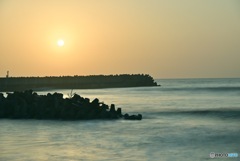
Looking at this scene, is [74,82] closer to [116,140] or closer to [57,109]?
[57,109]

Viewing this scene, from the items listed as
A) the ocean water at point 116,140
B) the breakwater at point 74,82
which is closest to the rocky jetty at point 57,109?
the ocean water at point 116,140

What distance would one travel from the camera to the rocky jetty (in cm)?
2506

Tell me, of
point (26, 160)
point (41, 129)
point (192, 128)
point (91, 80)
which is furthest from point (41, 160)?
point (91, 80)

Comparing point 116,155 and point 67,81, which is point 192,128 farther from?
point 67,81

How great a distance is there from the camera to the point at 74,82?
306 feet

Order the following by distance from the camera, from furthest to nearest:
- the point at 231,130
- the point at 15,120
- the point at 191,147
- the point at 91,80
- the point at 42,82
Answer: the point at 91,80, the point at 42,82, the point at 15,120, the point at 231,130, the point at 191,147

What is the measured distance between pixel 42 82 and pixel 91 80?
582 inches

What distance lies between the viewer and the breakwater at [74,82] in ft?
247

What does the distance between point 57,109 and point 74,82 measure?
67.9 metres

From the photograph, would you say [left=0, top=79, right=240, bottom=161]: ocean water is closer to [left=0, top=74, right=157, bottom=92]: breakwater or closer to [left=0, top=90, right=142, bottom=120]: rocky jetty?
[left=0, top=90, right=142, bottom=120]: rocky jetty

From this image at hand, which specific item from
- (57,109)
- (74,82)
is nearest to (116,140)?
(57,109)

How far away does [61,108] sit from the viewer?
25531mm

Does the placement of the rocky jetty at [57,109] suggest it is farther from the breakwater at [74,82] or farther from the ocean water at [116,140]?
the breakwater at [74,82]

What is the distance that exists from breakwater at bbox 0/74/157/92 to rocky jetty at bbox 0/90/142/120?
46.6 meters
